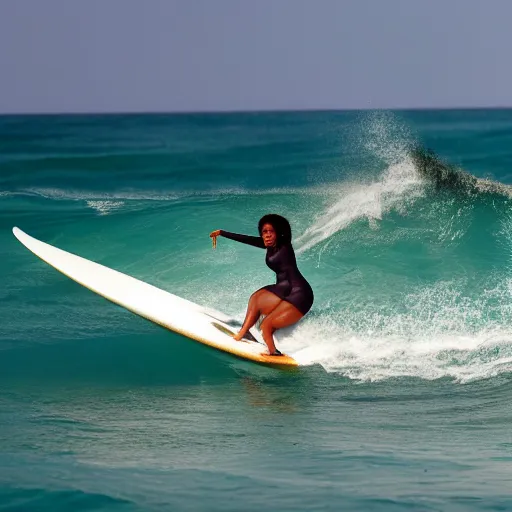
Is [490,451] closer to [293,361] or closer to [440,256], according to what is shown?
[293,361]

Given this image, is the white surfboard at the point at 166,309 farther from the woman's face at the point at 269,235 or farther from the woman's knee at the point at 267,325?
the woman's face at the point at 269,235

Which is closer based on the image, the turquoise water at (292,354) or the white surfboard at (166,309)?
the turquoise water at (292,354)

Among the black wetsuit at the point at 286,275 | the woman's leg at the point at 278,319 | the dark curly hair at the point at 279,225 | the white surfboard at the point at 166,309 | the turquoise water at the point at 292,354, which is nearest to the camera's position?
the turquoise water at the point at 292,354

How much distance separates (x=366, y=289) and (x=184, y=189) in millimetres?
9639

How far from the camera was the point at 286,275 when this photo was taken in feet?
22.8

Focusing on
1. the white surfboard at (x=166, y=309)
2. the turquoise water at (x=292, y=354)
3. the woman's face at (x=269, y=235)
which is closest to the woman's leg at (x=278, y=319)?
the white surfboard at (x=166, y=309)

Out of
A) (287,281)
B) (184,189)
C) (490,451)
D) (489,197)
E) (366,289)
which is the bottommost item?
(490,451)

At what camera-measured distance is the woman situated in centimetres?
687

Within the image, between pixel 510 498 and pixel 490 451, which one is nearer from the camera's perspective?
pixel 510 498

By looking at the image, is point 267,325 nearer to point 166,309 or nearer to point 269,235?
point 269,235

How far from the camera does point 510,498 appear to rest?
407 centimetres

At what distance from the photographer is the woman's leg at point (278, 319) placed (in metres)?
7.00

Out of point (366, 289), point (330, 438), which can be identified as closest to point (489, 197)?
point (366, 289)

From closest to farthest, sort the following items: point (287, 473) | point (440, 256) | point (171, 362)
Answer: point (287, 473) → point (171, 362) → point (440, 256)
